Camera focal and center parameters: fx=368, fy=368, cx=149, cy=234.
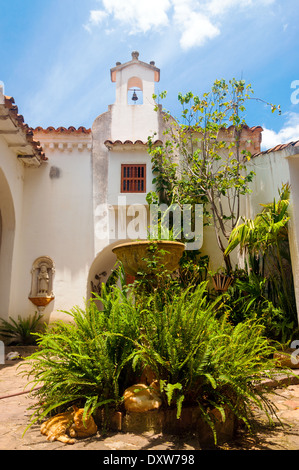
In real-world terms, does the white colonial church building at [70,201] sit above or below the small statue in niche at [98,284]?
above

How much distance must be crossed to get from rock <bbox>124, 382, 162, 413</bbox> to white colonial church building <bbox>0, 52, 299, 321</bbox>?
6.50 m

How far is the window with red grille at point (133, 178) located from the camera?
9.85 meters

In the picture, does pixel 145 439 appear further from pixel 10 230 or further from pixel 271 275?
pixel 10 230

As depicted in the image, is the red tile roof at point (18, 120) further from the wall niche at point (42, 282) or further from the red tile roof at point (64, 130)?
the wall niche at point (42, 282)

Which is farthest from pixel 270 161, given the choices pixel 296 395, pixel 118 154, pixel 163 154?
pixel 296 395

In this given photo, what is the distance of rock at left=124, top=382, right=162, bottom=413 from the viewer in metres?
3.06

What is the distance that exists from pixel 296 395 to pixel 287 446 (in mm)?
1819

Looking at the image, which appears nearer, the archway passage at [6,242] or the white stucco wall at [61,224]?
the archway passage at [6,242]

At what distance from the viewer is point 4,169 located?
29.0 ft

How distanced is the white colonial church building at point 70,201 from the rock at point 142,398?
21.3 feet

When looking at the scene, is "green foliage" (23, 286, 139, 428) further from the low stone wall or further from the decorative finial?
the decorative finial

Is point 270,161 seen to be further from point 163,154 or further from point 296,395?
point 296,395

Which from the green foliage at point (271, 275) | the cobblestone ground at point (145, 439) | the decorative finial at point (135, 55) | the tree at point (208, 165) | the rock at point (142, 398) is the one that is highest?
the decorative finial at point (135, 55)

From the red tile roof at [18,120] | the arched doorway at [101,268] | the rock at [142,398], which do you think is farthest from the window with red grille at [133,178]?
the rock at [142,398]
